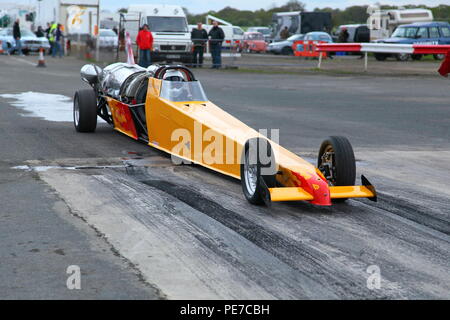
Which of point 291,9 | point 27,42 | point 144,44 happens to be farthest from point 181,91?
point 291,9

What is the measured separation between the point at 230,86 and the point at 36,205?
1717cm

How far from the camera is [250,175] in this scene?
8.09 meters

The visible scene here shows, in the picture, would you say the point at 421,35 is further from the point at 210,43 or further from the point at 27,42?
the point at 27,42

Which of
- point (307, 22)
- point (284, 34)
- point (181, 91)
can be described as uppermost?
point (307, 22)

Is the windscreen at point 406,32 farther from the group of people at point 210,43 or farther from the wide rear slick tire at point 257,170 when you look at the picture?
the wide rear slick tire at point 257,170

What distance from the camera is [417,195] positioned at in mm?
8633

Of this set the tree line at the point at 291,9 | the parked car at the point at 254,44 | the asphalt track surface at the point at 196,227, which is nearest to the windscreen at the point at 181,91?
the asphalt track surface at the point at 196,227

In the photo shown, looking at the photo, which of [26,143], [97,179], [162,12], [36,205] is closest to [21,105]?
[26,143]

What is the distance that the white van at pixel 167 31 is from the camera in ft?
112

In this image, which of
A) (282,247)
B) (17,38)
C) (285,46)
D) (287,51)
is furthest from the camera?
(287,51)

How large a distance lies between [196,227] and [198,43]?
27.0m
